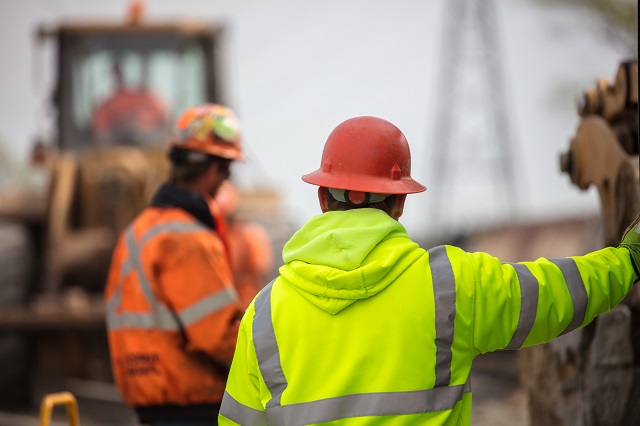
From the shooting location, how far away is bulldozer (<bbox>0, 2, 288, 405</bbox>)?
9.30 m

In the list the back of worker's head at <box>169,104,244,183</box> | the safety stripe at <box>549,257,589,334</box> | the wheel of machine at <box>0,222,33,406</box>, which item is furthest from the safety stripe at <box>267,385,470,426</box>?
the wheel of machine at <box>0,222,33,406</box>

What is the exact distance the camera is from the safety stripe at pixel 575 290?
331cm

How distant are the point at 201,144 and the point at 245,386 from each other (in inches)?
77.0

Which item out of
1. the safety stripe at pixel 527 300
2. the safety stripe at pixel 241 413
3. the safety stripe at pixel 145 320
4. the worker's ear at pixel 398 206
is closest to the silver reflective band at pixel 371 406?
the safety stripe at pixel 241 413

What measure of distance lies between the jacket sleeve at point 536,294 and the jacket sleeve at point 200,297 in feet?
4.91

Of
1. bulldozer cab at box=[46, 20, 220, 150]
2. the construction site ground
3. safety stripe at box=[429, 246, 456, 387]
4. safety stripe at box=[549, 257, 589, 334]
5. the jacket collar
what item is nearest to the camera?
safety stripe at box=[429, 246, 456, 387]

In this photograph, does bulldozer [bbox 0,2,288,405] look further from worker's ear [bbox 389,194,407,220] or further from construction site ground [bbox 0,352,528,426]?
worker's ear [bbox 389,194,407,220]

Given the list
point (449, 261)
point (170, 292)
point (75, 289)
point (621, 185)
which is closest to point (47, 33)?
point (75, 289)

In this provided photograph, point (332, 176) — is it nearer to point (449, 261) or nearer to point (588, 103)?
point (449, 261)

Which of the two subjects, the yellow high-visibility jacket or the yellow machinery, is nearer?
the yellow high-visibility jacket

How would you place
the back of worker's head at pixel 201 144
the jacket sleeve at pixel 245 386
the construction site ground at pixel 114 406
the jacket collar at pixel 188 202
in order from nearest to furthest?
the jacket sleeve at pixel 245 386 → the jacket collar at pixel 188 202 → the back of worker's head at pixel 201 144 → the construction site ground at pixel 114 406

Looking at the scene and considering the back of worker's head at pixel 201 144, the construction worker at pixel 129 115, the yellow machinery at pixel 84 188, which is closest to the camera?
the back of worker's head at pixel 201 144

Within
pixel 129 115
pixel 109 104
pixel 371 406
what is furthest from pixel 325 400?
pixel 109 104

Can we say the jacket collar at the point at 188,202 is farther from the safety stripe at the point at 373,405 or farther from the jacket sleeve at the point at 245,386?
the safety stripe at the point at 373,405
